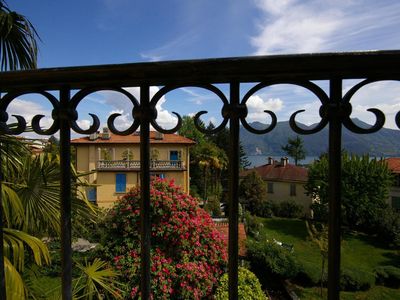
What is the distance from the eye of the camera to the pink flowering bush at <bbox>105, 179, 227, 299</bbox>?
6.21 metres

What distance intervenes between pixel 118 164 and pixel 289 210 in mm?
17899

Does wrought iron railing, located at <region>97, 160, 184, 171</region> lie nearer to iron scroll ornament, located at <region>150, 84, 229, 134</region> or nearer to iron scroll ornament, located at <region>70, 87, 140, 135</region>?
iron scroll ornament, located at <region>70, 87, 140, 135</region>

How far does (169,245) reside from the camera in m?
6.65

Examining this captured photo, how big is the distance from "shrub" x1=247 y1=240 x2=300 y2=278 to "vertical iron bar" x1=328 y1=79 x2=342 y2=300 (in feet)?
38.9

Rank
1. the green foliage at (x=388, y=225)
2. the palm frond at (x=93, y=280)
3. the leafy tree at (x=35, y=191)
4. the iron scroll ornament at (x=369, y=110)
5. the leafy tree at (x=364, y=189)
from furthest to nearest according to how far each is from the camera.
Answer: the leafy tree at (x=364, y=189) → the green foliage at (x=388, y=225) → the palm frond at (x=93, y=280) → the leafy tree at (x=35, y=191) → the iron scroll ornament at (x=369, y=110)

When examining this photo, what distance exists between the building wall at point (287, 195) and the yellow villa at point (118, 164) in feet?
45.6

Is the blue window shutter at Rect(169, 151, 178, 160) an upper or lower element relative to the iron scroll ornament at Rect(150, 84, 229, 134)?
lower

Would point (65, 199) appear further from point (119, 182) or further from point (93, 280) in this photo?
point (119, 182)

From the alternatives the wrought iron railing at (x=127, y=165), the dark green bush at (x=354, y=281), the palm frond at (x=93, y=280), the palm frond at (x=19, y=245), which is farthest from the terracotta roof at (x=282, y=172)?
the palm frond at (x=19, y=245)

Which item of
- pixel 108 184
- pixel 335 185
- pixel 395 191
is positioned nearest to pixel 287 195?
pixel 395 191

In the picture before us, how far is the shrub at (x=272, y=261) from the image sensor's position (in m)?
11.9

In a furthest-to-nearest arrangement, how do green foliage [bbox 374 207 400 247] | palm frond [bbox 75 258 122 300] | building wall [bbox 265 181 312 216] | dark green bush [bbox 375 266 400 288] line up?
building wall [bbox 265 181 312 216]
green foliage [bbox 374 207 400 247]
dark green bush [bbox 375 266 400 288]
palm frond [bbox 75 258 122 300]

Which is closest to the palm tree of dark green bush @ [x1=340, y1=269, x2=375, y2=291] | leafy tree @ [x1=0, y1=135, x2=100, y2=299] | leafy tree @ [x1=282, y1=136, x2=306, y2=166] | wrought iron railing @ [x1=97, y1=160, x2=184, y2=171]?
leafy tree @ [x1=0, y1=135, x2=100, y2=299]

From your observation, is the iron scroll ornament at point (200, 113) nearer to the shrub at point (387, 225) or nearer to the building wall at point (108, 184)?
the building wall at point (108, 184)
